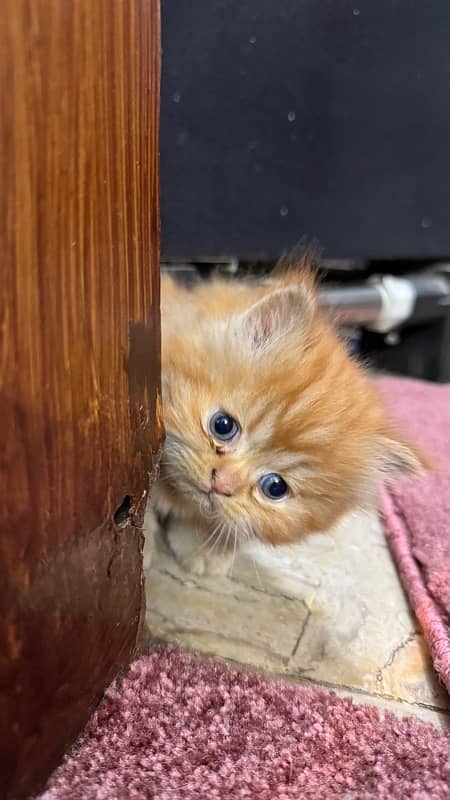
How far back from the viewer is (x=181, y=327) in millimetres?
1186

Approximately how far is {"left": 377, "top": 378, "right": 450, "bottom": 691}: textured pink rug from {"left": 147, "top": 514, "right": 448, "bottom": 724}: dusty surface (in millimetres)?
41

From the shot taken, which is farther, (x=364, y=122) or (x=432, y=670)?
(x=364, y=122)

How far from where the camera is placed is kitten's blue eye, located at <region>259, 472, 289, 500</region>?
3.73 feet

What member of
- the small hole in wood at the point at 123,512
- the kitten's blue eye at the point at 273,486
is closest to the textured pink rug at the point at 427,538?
the kitten's blue eye at the point at 273,486

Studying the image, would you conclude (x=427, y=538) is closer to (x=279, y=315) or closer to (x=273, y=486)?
(x=273, y=486)

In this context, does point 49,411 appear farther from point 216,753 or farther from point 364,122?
point 364,122

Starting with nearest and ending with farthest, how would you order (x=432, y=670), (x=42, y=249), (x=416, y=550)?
(x=42, y=249) < (x=432, y=670) < (x=416, y=550)

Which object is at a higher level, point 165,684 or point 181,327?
point 181,327

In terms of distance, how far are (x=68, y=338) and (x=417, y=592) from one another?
0.86m

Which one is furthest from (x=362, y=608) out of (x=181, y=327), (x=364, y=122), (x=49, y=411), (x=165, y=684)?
(x=364, y=122)

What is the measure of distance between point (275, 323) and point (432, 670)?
608 mm

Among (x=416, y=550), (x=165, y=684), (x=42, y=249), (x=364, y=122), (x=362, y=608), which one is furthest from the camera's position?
(x=364, y=122)

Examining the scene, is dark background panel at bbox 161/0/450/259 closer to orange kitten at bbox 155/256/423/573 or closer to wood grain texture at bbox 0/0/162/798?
orange kitten at bbox 155/256/423/573

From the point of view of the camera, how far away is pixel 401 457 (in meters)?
1.21
